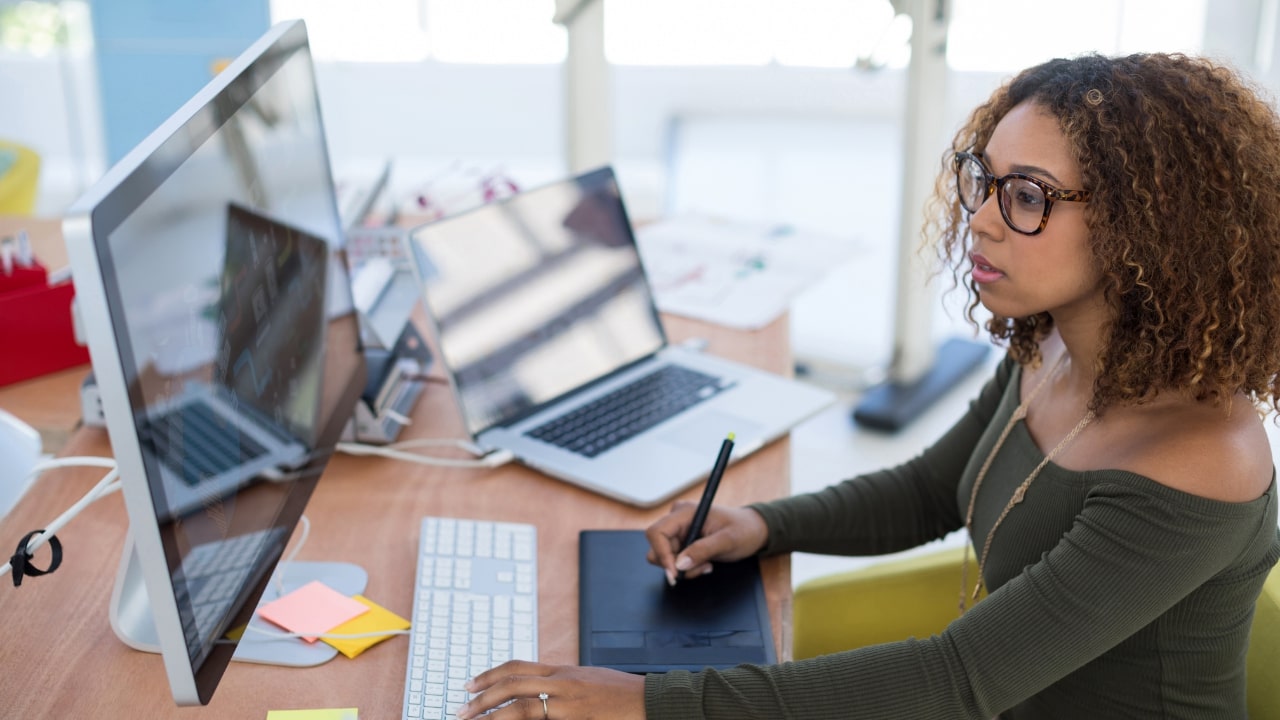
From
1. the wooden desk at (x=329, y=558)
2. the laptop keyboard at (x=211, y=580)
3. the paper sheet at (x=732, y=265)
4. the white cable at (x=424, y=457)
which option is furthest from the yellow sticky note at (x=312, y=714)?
the paper sheet at (x=732, y=265)

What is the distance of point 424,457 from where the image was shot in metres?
1.44

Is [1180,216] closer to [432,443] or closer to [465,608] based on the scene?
[465,608]

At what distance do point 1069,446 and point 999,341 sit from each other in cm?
26

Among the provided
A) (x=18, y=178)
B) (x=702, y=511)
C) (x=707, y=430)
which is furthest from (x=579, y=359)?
(x=18, y=178)

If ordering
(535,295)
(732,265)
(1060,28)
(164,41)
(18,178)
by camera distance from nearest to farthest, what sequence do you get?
1. (535,295)
2. (732,265)
3. (18,178)
4. (164,41)
5. (1060,28)

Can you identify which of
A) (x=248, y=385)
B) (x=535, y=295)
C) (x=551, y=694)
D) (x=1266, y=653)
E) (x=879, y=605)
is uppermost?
(x=248, y=385)

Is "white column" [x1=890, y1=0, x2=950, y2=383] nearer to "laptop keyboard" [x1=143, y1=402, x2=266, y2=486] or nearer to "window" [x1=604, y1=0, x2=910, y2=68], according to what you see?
"laptop keyboard" [x1=143, y1=402, x2=266, y2=486]

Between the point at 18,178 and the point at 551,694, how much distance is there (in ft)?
7.97

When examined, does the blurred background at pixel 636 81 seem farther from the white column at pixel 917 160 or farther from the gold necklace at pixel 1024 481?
the gold necklace at pixel 1024 481

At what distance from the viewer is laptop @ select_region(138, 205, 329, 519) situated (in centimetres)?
84

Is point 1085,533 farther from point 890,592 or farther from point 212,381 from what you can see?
point 212,381

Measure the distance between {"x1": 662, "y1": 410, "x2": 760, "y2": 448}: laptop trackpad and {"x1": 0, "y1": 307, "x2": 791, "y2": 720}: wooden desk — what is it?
0.12 feet

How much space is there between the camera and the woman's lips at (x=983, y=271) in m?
1.10

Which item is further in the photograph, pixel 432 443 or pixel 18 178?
pixel 18 178
